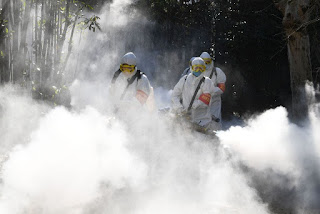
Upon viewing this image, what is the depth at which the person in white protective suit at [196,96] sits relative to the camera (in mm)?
10930

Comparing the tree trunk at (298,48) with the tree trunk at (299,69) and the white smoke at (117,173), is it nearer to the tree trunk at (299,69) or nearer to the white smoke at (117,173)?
the tree trunk at (299,69)

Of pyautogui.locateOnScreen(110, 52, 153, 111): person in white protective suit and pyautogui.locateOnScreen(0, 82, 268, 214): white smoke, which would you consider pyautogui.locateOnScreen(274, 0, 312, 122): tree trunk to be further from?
pyautogui.locateOnScreen(0, 82, 268, 214): white smoke

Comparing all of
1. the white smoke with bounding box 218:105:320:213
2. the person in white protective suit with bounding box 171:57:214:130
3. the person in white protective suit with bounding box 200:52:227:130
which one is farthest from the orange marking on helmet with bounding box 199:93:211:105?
the white smoke with bounding box 218:105:320:213

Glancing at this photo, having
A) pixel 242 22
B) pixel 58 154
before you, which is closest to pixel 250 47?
pixel 242 22

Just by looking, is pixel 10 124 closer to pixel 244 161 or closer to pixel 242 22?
pixel 244 161

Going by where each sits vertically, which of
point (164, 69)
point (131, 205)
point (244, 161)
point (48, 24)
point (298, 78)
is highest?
point (164, 69)

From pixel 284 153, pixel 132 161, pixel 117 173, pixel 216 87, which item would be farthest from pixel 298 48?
pixel 117 173

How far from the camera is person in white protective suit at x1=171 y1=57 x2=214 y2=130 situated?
430 inches

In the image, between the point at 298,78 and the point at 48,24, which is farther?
the point at 298,78

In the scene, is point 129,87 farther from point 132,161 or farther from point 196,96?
point 132,161

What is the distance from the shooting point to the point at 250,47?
18.3 meters

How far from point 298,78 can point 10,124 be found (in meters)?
6.29

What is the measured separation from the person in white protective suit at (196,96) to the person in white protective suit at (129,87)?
0.86 m

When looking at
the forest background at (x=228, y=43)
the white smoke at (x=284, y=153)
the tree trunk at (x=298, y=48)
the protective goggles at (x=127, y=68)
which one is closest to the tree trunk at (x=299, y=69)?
the tree trunk at (x=298, y=48)
